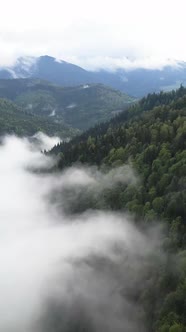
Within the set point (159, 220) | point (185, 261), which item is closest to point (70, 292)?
point (159, 220)

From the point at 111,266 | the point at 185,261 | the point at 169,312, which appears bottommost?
the point at 169,312

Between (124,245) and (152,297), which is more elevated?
(124,245)

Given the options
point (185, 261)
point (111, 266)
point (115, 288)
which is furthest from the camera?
point (111, 266)

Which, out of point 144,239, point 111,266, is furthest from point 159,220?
point 111,266

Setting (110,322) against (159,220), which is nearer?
(110,322)

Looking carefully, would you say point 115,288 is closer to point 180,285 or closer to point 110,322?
point 110,322

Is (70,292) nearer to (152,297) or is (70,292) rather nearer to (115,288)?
(115,288)

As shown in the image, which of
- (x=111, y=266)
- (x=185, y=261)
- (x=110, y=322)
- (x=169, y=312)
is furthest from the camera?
(x=111, y=266)

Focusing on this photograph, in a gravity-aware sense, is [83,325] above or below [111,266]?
below

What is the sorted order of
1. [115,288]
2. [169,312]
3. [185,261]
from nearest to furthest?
[169,312] < [185,261] < [115,288]
